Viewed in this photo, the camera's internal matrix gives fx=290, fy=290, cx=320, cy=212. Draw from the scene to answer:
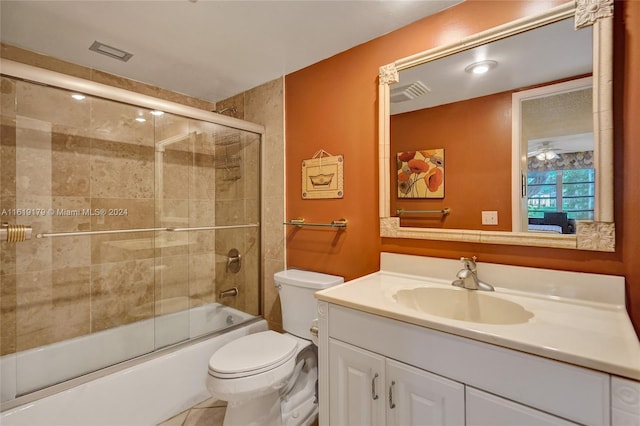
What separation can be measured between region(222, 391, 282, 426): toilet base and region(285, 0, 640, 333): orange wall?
0.81m

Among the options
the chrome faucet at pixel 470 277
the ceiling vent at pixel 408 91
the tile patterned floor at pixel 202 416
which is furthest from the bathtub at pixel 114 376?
the ceiling vent at pixel 408 91

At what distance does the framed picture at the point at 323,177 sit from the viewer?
185 centimetres

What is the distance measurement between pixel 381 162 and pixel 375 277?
0.63m

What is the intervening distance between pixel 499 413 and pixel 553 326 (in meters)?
0.31

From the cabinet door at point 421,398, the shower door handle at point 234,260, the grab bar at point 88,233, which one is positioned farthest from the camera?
the shower door handle at point 234,260

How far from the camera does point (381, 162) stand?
162 centimetres

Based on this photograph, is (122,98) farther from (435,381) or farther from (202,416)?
(435,381)

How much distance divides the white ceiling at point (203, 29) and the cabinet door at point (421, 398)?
5.30 feet

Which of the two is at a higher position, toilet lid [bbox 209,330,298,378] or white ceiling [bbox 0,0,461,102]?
white ceiling [bbox 0,0,461,102]

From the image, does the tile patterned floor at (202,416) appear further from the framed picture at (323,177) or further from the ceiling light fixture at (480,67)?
the ceiling light fixture at (480,67)

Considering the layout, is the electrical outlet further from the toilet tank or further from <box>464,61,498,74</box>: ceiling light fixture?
the toilet tank

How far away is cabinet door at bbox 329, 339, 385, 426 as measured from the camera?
1.06 m

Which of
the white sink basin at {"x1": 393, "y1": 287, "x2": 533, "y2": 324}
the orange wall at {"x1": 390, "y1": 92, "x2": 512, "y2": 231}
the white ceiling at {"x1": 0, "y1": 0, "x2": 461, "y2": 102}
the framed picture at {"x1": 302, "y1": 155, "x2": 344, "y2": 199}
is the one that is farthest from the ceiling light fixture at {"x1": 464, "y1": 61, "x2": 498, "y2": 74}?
the white sink basin at {"x1": 393, "y1": 287, "x2": 533, "y2": 324}

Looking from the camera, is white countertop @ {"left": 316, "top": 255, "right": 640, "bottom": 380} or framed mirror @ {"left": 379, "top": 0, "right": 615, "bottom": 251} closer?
white countertop @ {"left": 316, "top": 255, "right": 640, "bottom": 380}
